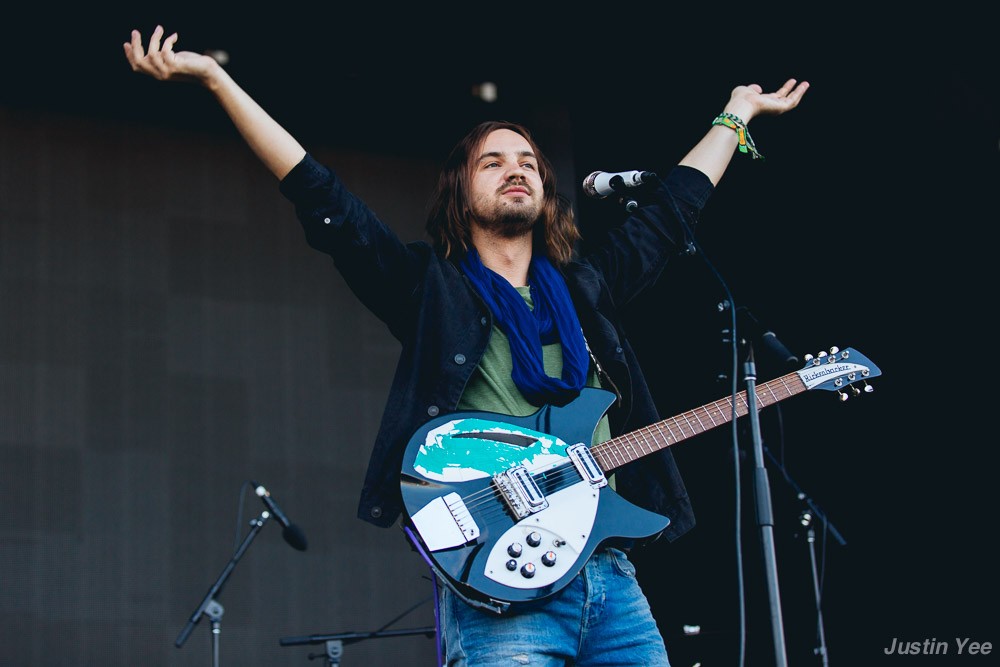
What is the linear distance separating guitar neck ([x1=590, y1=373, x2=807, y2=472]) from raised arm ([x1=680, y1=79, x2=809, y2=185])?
0.66 metres

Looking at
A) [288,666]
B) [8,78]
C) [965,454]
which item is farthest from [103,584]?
[965,454]

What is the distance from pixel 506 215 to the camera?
2.91 meters

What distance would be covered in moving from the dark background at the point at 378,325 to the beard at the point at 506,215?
87.6 inches

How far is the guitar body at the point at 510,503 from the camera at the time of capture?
236 centimetres

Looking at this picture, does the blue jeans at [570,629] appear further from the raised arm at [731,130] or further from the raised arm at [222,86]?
the raised arm at [731,130]

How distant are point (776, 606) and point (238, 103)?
61.3 inches

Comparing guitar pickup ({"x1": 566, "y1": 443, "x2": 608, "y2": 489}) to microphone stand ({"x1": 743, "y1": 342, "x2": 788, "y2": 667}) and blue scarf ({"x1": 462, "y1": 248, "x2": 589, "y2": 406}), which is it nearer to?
blue scarf ({"x1": 462, "y1": 248, "x2": 589, "y2": 406})

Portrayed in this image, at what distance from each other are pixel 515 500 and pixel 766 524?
1.73 feet

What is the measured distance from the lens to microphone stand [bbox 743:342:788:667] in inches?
84.3

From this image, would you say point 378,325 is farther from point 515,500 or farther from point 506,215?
point 515,500

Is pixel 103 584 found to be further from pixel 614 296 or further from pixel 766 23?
pixel 766 23

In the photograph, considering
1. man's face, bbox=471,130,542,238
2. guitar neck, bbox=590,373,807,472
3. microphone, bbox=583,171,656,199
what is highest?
man's face, bbox=471,130,542,238

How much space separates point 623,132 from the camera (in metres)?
5.64

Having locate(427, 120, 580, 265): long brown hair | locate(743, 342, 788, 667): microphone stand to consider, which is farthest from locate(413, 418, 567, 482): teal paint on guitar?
locate(427, 120, 580, 265): long brown hair
